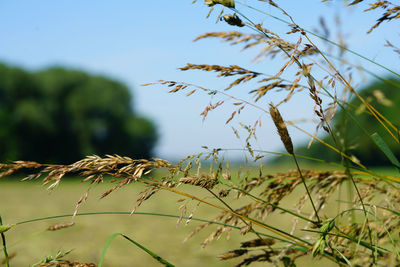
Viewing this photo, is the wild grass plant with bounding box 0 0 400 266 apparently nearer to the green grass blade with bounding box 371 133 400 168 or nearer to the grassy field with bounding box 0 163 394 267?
the green grass blade with bounding box 371 133 400 168

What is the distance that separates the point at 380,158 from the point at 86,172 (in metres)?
30.1

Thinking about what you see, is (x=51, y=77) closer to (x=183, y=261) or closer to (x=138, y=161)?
(x=183, y=261)

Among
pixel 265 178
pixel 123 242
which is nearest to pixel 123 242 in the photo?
pixel 123 242

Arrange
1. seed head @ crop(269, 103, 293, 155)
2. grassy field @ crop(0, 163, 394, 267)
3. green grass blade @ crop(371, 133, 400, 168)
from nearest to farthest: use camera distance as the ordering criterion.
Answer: seed head @ crop(269, 103, 293, 155), green grass blade @ crop(371, 133, 400, 168), grassy field @ crop(0, 163, 394, 267)

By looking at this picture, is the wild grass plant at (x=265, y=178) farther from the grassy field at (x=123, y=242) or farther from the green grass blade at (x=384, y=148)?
the grassy field at (x=123, y=242)

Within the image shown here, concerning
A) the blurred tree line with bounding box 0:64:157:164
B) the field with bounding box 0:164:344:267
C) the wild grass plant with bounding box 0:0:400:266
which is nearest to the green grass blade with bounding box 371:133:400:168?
the wild grass plant with bounding box 0:0:400:266

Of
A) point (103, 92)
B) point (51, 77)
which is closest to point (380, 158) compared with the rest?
point (103, 92)

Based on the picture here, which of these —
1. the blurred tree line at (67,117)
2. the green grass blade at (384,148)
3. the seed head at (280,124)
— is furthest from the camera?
the blurred tree line at (67,117)

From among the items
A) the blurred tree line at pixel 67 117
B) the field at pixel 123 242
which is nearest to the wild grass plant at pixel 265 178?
the field at pixel 123 242

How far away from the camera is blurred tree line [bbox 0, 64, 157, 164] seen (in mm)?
21109

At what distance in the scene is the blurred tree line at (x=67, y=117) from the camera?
2111 cm

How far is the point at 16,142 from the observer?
1994 cm

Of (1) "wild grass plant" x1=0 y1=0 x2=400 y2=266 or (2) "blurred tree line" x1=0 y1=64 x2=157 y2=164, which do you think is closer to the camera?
(1) "wild grass plant" x1=0 y1=0 x2=400 y2=266

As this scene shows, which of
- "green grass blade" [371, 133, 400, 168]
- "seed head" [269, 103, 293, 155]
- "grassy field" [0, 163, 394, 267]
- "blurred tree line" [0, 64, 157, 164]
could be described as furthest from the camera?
"blurred tree line" [0, 64, 157, 164]
